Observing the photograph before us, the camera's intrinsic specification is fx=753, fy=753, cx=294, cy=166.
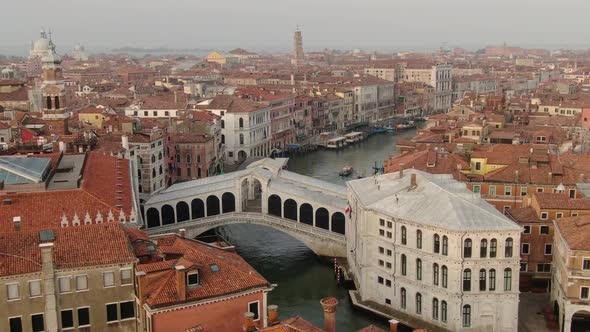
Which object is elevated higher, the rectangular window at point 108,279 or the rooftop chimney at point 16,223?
the rooftop chimney at point 16,223

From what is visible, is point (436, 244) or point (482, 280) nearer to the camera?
point (482, 280)

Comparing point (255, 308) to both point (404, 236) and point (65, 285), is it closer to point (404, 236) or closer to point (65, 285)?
point (65, 285)

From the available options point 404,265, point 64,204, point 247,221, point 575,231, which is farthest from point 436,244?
point 247,221

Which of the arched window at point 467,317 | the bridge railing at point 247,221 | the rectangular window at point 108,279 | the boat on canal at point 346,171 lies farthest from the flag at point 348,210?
the boat on canal at point 346,171

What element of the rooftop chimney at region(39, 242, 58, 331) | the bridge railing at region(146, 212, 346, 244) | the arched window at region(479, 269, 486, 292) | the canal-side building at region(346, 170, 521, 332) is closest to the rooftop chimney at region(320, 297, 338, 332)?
the rooftop chimney at region(39, 242, 58, 331)

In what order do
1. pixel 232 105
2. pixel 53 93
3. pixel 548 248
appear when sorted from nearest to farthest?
1. pixel 548 248
2. pixel 53 93
3. pixel 232 105

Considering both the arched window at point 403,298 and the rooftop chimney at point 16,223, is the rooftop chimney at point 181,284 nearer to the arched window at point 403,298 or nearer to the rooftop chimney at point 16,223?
the rooftop chimney at point 16,223

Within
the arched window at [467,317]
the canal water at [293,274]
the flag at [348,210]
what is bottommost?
the canal water at [293,274]
